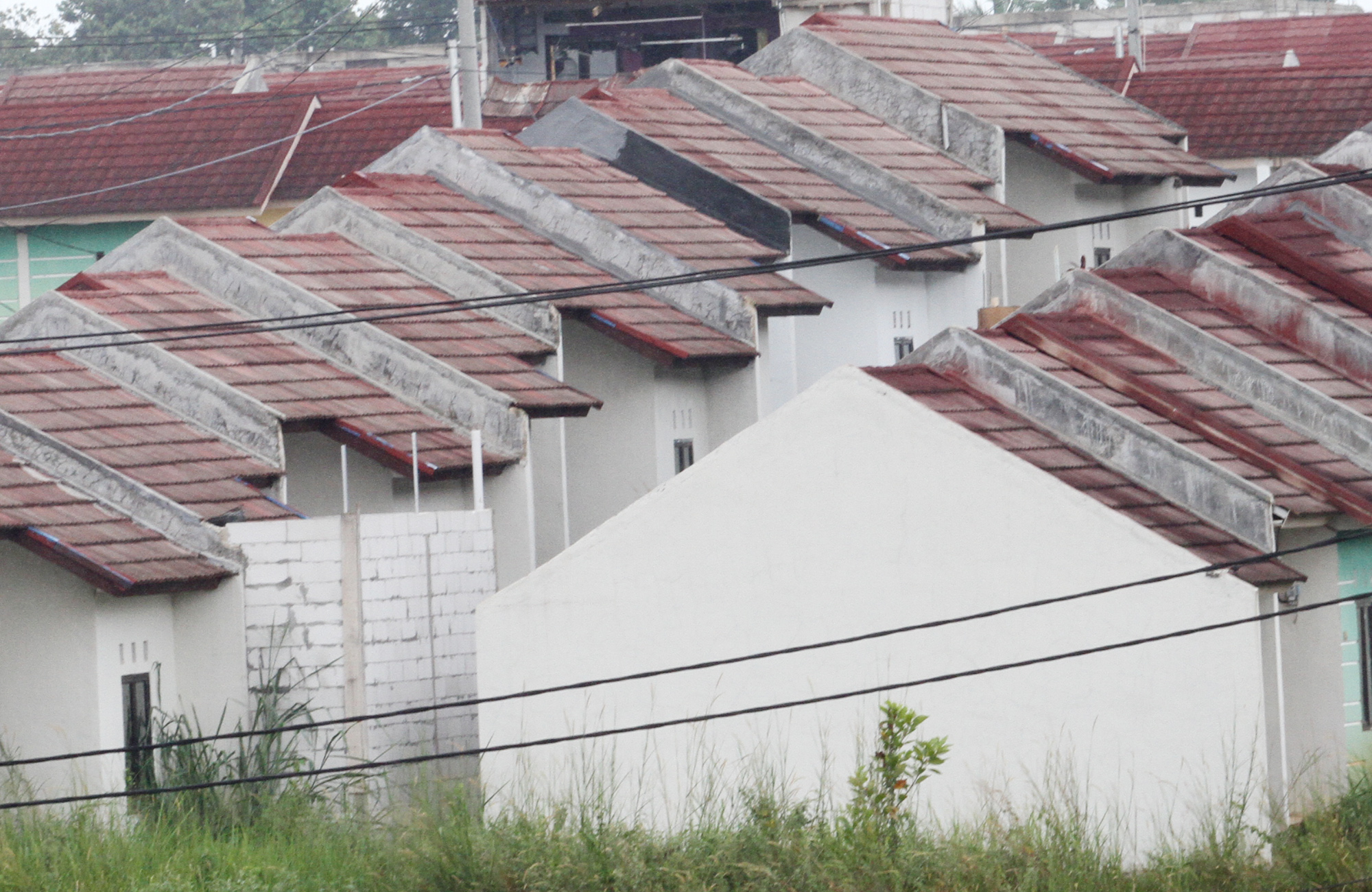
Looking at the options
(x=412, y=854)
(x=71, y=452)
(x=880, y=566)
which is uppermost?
(x=71, y=452)

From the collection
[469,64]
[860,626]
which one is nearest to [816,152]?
[469,64]

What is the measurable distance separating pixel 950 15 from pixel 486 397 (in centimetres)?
3463

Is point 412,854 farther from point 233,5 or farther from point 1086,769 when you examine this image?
point 233,5

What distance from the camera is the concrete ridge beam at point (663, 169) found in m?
28.8

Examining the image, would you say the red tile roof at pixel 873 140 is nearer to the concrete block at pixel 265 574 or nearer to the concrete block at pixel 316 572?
the concrete block at pixel 316 572

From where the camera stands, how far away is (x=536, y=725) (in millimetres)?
18469

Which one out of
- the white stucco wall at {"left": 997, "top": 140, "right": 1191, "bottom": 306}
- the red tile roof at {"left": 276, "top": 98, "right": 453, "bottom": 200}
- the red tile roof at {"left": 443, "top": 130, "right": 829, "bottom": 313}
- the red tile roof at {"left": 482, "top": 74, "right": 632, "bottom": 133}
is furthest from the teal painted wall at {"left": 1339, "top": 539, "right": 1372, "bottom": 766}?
the red tile roof at {"left": 276, "top": 98, "right": 453, "bottom": 200}

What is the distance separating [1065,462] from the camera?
19391 millimetres

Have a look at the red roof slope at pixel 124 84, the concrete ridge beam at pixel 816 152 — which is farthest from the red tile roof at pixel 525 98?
the red roof slope at pixel 124 84

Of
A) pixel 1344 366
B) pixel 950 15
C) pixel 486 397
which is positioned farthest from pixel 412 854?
pixel 950 15

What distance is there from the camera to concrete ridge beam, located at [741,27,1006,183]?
3319 centimetres

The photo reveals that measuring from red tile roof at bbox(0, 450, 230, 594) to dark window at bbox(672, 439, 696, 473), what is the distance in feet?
26.3

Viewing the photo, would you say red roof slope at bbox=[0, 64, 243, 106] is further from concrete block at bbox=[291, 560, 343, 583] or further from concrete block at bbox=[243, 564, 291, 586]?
concrete block at bbox=[243, 564, 291, 586]

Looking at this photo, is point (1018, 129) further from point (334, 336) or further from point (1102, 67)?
point (334, 336)
